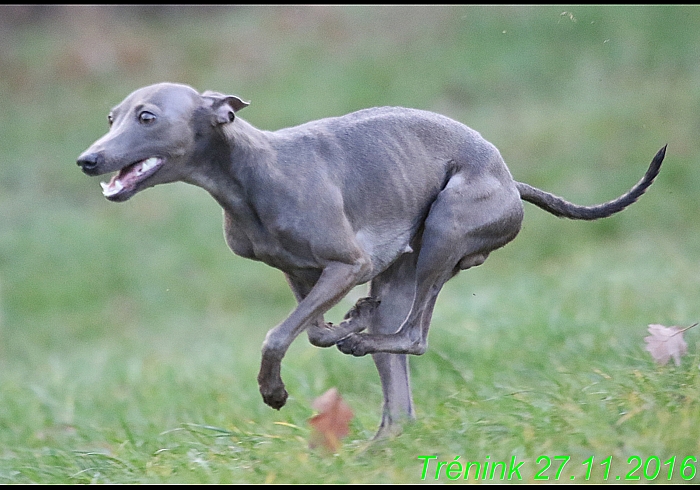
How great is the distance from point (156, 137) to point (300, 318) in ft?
3.34

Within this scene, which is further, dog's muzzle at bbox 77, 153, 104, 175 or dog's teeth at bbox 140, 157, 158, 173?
dog's teeth at bbox 140, 157, 158, 173

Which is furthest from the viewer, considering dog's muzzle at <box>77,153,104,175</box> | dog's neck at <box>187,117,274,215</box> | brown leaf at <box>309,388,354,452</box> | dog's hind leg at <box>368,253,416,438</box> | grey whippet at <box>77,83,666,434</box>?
dog's hind leg at <box>368,253,416,438</box>

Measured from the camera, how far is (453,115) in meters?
14.6

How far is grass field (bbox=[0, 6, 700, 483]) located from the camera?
4480 millimetres

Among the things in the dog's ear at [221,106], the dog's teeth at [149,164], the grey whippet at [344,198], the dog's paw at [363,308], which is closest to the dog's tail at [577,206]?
the grey whippet at [344,198]

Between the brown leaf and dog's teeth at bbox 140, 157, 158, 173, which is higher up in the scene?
dog's teeth at bbox 140, 157, 158, 173

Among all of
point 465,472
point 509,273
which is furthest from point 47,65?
point 465,472

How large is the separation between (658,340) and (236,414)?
2723mm

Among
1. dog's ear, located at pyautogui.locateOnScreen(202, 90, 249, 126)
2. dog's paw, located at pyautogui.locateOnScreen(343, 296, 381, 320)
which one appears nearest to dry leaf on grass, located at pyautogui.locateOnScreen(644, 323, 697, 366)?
dog's paw, located at pyautogui.locateOnScreen(343, 296, 381, 320)

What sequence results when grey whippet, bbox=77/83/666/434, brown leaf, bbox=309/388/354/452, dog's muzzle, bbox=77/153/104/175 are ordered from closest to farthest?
dog's muzzle, bbox=77/153/104/175, brown leaf, bbox=309/388/354/452, grey whippet, bbox=77/83/666/434

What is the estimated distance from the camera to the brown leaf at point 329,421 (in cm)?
418

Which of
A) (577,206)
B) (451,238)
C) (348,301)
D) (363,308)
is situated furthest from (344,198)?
(348,301)

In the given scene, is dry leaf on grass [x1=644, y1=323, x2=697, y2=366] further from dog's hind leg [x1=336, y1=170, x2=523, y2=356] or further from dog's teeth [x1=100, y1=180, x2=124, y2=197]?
dog's teeth [x1=100, y1=180, x2=124, y2=197]

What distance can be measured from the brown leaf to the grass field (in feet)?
0.34
